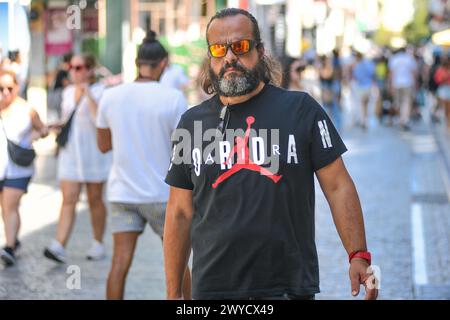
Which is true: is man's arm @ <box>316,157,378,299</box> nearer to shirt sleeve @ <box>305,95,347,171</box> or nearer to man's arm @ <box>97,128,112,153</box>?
shirt sleeve @ <box>305,95,347,171</box>

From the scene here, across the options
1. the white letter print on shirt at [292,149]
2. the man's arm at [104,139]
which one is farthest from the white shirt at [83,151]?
the white letter print on shirt at [292,149]

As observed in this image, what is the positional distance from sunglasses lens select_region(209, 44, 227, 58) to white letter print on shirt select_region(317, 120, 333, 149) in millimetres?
466

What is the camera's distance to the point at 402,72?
2705 cm

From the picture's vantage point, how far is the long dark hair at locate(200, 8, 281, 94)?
4.48 m

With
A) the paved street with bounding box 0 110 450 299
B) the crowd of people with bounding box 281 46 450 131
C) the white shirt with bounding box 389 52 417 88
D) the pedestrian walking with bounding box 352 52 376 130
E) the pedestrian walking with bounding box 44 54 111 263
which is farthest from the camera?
the pedestrian walking with bounding box 352 52 376 130

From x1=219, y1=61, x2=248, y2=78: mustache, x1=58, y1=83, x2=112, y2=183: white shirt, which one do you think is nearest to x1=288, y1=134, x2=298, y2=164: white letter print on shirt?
x1=219, y1=61, x2=248, y2=78: mustache

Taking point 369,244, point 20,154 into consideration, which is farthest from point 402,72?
point 20,154

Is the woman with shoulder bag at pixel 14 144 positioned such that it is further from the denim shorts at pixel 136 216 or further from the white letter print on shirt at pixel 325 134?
the white letter print on shirt at pixel 325 134

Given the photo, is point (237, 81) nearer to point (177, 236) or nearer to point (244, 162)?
point (244, 162)

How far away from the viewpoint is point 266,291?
422 cm

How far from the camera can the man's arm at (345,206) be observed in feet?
14.3

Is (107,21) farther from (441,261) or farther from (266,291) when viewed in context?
(266,291)
